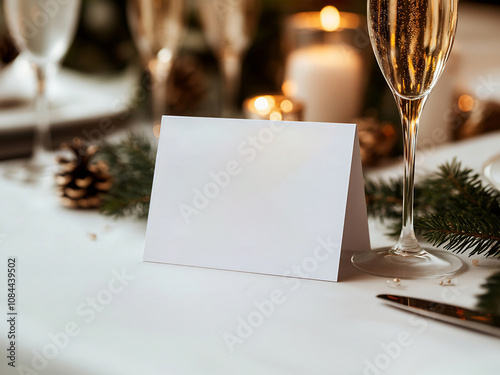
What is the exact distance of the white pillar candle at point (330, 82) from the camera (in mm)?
1156

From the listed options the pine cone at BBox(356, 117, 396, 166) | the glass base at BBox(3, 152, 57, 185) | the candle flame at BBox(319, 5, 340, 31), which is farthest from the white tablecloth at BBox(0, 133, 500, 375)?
the candle flame at BBox(319, 5, 340, 31)

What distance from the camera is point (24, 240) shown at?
1.82 feet

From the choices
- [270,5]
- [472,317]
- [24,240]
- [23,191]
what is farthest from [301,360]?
[270,5]

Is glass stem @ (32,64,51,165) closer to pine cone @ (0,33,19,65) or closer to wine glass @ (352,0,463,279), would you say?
pine cone @ (0,33,19,65)

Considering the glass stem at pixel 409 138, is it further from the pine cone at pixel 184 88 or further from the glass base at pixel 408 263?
the pine cone at pixel 184 88

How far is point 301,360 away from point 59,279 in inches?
8.2

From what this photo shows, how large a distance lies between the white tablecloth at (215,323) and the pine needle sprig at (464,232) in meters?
0.02

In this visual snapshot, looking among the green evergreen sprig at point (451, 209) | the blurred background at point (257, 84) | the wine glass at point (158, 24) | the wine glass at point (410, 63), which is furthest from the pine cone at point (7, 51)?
the wine glass at point (410, 63)

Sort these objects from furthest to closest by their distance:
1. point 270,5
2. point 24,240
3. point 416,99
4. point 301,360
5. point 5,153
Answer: point 270,5 → point 5,153 → point 24,240 → point 416,99 → point 301,360

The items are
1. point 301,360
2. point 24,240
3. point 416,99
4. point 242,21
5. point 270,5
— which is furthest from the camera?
point 270,5

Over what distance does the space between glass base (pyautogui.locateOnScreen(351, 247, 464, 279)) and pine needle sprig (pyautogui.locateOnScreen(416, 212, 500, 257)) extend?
0.04 feet

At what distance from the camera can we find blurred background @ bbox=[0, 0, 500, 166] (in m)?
0.98

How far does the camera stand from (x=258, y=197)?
48 centimetres

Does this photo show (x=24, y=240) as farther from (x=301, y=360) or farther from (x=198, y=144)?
(x=301, y=360)
